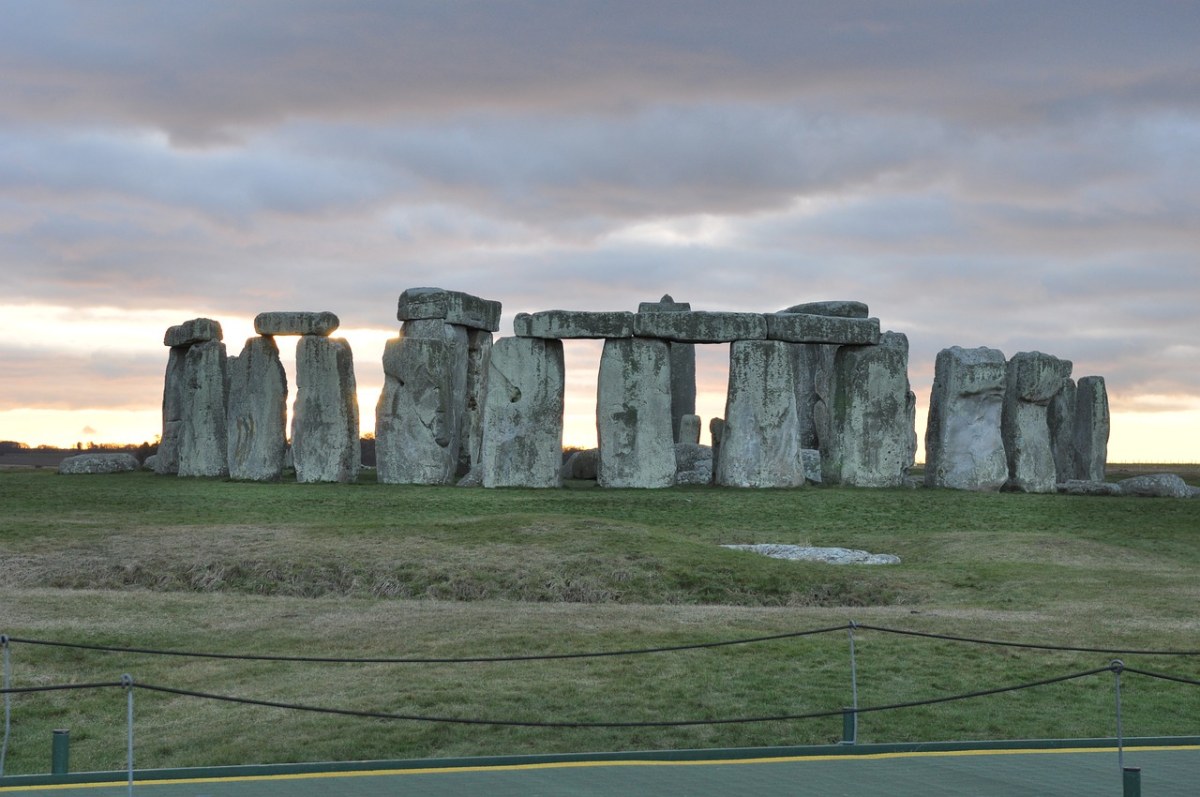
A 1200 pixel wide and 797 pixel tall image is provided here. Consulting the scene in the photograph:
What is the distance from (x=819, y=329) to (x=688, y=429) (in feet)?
33.4

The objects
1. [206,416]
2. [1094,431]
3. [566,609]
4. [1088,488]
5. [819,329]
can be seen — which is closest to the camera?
[566,609]

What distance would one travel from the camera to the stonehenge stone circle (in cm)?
2948

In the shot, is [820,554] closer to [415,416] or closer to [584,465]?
[415,416]

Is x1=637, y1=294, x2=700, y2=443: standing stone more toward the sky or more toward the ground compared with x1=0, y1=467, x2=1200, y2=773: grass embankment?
more toward the sky

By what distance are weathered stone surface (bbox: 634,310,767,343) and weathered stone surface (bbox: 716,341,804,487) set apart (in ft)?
0.84

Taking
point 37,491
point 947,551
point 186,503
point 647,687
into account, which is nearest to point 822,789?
point 647,687

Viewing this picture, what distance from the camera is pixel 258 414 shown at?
31.9 meters

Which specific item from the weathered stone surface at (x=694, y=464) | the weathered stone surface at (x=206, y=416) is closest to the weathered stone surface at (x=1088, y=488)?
the weathered stone surface at (x=694, y=464)

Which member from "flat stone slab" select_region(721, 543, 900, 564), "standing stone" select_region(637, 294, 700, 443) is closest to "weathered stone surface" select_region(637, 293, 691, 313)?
"standing stone" select_region(637, 294, 700, 443)

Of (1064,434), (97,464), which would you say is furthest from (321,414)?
(1064,434)

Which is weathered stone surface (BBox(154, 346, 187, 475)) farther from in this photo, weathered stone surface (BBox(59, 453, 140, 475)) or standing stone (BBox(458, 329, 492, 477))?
standing stone (BBox(458, 329, 492, 477))

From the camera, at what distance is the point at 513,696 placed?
1261 cm

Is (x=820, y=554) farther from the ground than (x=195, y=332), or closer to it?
closer to it

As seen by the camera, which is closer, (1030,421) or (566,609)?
(566,609)
